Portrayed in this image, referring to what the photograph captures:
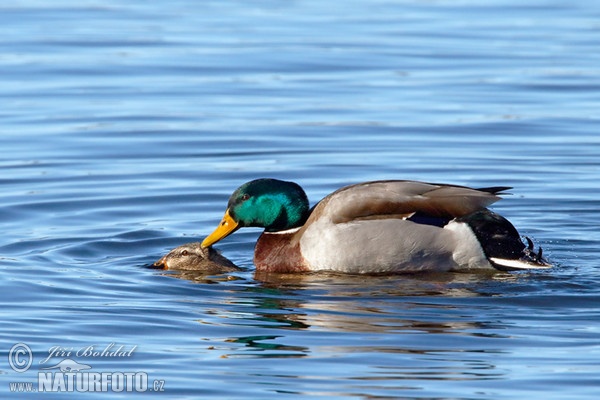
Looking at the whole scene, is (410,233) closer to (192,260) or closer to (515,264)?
(515,264)

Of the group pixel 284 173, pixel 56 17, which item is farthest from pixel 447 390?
pixel 56 17

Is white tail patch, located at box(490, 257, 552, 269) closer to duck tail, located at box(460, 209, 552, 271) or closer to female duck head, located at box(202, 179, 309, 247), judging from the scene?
duck tail, located at box(460, 209, 552, 271)

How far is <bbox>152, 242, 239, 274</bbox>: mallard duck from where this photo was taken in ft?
36.6

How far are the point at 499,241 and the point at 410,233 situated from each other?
70 cm

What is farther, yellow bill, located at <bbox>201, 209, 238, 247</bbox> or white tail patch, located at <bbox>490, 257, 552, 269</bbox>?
yellow bill, located at <bbox>201, 209, 238, 247</bbox>

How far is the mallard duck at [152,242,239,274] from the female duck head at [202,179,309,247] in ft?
0.39

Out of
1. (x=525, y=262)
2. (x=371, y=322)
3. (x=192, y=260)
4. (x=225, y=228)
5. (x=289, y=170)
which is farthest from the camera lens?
(x=289, y=170)

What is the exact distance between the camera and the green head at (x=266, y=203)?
11344mm

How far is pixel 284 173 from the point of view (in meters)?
14.9

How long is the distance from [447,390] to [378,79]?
12174 mm

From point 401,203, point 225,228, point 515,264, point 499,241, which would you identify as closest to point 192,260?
point 225,228

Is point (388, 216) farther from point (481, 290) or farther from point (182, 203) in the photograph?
point (182, 203)

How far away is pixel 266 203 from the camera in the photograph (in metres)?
11.4

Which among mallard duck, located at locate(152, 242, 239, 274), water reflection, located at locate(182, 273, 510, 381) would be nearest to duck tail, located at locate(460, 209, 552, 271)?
water reflection, located at locate(182, 273, 510, 381)
